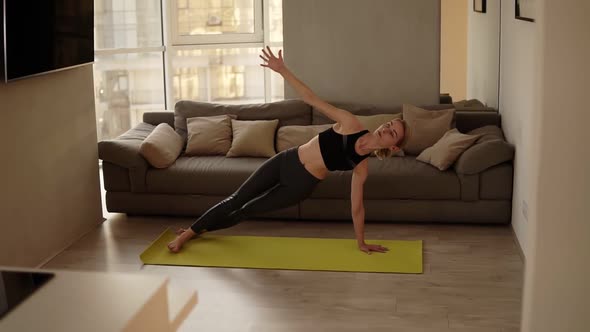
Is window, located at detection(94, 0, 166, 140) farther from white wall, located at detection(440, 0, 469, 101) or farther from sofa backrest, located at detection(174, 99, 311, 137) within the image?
white wall, located at detection(440, 0, 469, 101)

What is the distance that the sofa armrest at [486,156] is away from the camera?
5.81 metres

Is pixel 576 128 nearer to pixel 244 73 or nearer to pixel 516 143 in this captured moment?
pixel 516 143

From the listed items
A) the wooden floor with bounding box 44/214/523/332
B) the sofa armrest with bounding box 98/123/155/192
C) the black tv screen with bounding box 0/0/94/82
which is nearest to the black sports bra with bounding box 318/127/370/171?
the wooden floor with bounding box 44/214/523/332

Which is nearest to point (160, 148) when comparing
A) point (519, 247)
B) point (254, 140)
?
point (254, 140)

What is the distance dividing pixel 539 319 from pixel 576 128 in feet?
2.41

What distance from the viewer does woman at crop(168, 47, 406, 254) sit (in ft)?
16.4

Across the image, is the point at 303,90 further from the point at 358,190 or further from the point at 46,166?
the point at 46,166

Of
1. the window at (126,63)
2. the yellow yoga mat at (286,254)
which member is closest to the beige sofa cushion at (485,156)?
the yellow yoga mat at (286,254)

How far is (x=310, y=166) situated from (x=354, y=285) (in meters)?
0.85

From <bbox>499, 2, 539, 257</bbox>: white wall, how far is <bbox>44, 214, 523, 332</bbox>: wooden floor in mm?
318

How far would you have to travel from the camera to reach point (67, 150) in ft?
18.6

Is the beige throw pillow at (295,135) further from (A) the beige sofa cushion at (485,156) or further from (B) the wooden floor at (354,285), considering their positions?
(A) the beige sofa cushion at (485,156)

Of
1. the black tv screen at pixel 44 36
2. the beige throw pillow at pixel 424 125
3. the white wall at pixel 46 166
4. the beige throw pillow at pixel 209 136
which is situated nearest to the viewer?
the black tv screen at pixel 44 36

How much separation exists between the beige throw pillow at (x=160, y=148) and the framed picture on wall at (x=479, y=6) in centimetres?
278
